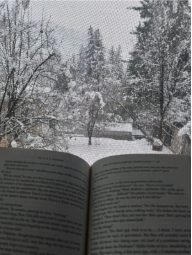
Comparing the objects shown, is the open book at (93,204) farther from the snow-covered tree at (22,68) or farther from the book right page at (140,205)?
the snow-covered tree at (22,68)

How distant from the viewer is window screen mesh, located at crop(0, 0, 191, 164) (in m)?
0.58

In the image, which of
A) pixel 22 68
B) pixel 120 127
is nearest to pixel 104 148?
pixel 120 127

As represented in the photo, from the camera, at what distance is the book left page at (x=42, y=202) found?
1.07 ft

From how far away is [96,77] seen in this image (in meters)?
0.60


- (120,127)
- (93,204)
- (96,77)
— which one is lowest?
(93,204)

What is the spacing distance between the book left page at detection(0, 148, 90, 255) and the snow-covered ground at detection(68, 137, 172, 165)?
16 cm

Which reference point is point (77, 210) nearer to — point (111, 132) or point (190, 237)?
point (190, 237)

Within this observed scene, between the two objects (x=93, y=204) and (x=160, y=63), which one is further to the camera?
(x=160, y=63)

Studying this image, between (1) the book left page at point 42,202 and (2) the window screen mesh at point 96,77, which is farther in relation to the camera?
(2) the window screen mesh at point 96,77

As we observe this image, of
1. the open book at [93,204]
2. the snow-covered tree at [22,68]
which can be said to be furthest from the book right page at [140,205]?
the snow-covered tree at [22,68]

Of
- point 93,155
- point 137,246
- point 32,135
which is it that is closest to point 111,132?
point 93,155

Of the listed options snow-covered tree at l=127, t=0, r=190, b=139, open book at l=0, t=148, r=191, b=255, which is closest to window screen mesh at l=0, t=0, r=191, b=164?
snow-covered tree at l=127, t=0, r=190, b=139

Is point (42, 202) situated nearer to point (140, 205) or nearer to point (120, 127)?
point (140, 205)

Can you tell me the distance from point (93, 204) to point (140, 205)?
0.08 meters
